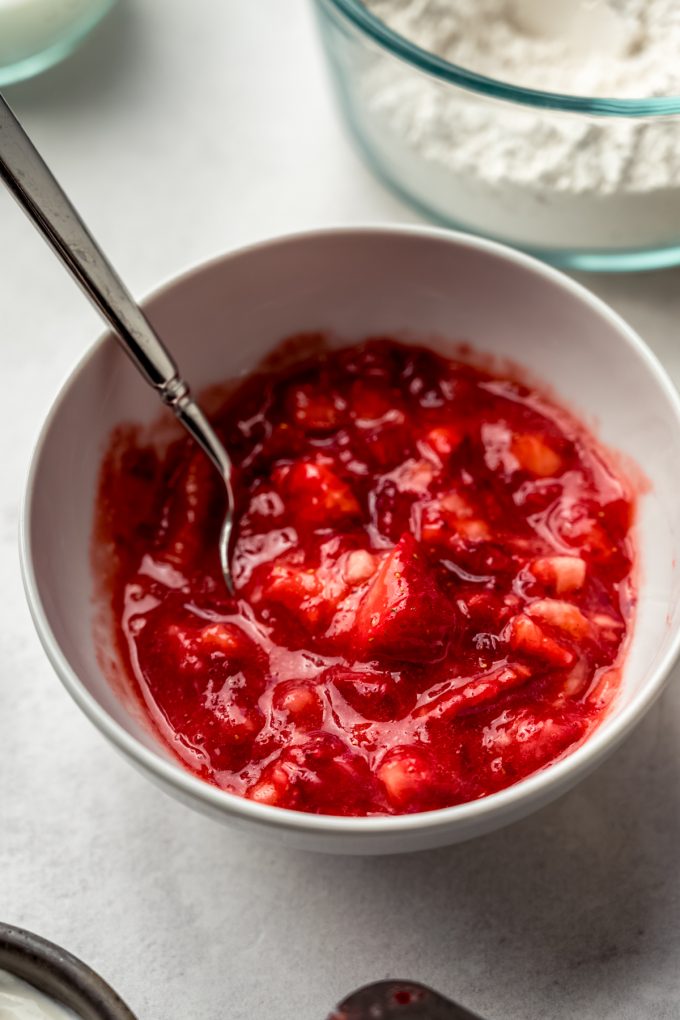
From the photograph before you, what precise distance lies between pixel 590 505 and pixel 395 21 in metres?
0.89

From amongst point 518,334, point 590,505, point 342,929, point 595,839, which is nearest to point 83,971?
point 342,929

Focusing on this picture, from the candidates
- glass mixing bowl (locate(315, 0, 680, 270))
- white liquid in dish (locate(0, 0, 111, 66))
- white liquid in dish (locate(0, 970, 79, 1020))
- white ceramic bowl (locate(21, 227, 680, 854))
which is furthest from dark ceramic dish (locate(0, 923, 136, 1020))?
white liquid in dish (locate(0, 0, 111, 66))

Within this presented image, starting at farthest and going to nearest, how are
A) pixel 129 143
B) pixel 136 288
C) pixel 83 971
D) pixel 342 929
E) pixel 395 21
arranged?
pixel 129 143, pixel 136 288, pixel 395 21, pixel 342 929, pixel 83 971

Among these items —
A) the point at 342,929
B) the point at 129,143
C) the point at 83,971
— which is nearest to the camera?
the point at 83,971

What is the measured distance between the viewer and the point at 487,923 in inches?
68.7

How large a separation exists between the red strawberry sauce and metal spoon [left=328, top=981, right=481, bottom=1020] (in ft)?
0.74

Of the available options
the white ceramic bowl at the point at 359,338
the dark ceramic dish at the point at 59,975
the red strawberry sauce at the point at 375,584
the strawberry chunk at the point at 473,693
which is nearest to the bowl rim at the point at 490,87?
the white ceramic bowl at the point at 359,338

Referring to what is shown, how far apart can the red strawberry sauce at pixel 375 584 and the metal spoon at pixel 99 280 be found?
3.1 inches

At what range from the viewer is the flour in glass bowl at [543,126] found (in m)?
1.96

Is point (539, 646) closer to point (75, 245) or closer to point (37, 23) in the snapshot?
point (75, 245)

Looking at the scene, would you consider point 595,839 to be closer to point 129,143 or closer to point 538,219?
point 538,219

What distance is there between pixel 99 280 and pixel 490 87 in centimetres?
66

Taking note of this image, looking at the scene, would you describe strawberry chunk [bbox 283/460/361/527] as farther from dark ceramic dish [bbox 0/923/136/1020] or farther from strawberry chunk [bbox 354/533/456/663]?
dark ceramic dish [bbox 0/923/136/1020]

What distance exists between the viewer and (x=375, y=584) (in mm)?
1721
